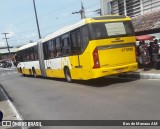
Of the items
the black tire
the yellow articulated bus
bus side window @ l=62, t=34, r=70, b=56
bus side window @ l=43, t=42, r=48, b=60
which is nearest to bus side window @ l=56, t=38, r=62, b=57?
bus side window @ l=62, t=34, r=70, b=56

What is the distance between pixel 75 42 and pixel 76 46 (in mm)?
220

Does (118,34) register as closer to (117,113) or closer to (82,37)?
(82,37)

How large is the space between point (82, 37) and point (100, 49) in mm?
1210

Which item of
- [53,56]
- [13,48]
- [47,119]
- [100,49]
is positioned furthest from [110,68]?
[13,48]

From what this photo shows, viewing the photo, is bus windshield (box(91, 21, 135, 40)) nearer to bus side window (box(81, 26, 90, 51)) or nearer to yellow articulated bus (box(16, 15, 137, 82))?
yellow articulated bus (box(16, 15, 137, 82))

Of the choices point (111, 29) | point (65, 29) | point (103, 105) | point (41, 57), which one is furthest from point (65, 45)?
point (103, 105)

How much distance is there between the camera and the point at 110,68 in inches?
592

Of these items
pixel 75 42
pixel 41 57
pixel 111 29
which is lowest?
pixel 41 57

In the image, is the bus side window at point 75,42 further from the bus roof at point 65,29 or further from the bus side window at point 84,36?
the bus side window at point 84,36

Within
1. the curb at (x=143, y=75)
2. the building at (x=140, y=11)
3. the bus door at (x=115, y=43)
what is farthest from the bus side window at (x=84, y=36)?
the building at (x=140, y=11)

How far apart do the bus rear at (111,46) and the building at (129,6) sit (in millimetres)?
8543

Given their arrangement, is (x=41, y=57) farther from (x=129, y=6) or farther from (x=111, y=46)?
(x=111, y=46)

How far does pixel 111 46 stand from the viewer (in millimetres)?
15219

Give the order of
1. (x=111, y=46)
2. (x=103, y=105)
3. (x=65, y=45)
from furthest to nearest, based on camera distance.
Answer: (x=65, y=45)
(x=111, y=46)
(x=103, y=105)
